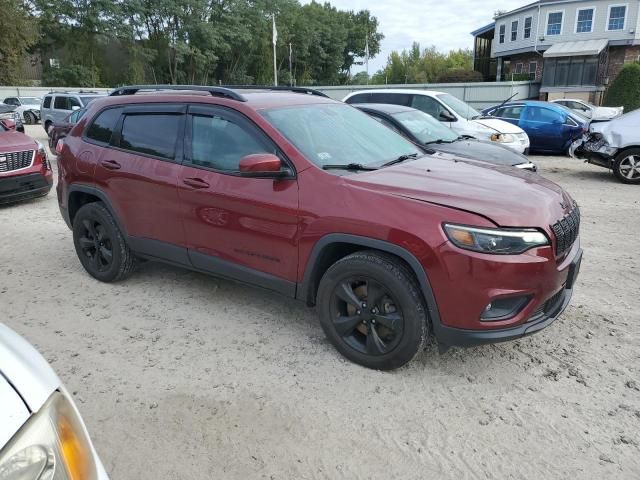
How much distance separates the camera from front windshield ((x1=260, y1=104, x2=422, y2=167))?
3.63m

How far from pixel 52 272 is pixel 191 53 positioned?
143 feet

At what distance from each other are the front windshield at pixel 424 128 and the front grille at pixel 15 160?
19.3 feet

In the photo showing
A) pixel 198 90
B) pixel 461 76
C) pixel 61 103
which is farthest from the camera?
pixel 461 76

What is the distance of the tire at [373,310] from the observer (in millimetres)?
3057

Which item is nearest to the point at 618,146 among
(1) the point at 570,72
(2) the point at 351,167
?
(2) the point at 351,167

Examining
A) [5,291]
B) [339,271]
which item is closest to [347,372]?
[339,271]

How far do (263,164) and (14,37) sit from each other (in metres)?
41.2

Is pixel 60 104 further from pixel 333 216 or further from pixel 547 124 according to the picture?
pixel 333 216

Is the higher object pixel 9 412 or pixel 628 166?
pixel 9 412

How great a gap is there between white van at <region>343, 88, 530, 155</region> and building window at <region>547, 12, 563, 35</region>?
31.0 meters

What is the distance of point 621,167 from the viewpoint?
32.3 feet

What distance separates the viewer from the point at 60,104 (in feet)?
61.9

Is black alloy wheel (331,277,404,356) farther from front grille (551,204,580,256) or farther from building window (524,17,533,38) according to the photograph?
building window (524,17,533,38)

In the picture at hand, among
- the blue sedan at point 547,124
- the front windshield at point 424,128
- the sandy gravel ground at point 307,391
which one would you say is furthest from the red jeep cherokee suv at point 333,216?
the blue sedan at point 547,124
